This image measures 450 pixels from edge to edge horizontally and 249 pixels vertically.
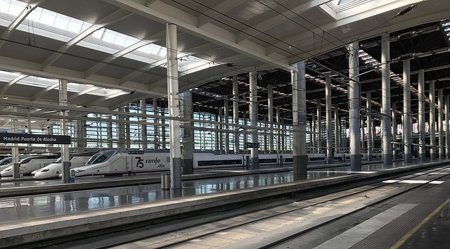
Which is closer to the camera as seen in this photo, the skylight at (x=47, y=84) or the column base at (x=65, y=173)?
the column base at (x=65, y=173)

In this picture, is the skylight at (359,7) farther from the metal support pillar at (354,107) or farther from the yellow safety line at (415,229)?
the metal support pillar at (354,107)

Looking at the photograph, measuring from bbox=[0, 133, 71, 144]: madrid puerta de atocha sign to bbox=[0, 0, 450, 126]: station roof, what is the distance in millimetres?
1449

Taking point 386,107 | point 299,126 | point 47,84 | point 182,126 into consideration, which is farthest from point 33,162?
point 386,107

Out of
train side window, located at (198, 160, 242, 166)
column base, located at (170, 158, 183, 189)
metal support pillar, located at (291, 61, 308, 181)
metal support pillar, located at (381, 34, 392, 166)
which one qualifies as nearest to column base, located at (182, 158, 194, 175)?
train side window, located at (198, 160, 242, 166)

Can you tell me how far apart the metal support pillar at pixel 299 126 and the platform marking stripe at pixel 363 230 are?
13.5 metres

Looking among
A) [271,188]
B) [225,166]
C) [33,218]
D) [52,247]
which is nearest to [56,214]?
[33,218]

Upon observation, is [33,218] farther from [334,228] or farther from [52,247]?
[334,228]

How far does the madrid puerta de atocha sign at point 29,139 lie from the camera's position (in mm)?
16031

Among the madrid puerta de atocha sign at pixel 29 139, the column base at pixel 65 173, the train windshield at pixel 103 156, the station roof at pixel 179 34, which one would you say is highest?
the station roof at pixel 179 34

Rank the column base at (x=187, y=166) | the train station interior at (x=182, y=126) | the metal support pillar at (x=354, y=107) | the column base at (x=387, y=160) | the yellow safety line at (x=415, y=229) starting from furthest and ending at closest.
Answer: the column base at (x=387, y=160) → the metal support pillar at (x=354, y=107) → the column base at (x=187, y=166) → the train station interior at (x=182, y=126) → the yellow safety line at (x=415, y=229)

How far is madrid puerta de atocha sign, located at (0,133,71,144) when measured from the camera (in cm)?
1603

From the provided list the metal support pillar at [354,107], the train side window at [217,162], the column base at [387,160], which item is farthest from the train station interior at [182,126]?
the column base at [387,160]

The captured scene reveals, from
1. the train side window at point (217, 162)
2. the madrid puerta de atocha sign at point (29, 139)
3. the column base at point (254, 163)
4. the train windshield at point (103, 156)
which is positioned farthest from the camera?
the column base at point (254, 163)

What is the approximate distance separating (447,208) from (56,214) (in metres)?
12.9
